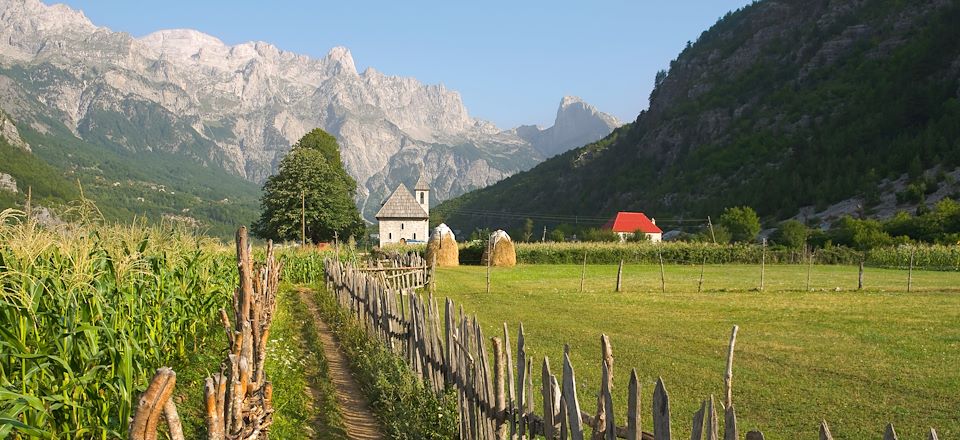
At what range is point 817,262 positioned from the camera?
42.9m

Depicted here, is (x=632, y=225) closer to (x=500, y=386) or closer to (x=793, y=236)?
(x=793, y=236)

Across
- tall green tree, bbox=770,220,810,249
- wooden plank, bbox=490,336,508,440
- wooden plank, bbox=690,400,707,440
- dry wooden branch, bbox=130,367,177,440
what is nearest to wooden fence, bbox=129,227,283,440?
dry wooden branch, bbox=130,367,177,440

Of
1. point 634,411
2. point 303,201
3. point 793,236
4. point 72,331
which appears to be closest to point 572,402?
point 634,411

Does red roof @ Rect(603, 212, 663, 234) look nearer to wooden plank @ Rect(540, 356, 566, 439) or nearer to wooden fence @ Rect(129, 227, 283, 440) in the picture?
wooden fence @ Rect(129, 227, 283, 440)

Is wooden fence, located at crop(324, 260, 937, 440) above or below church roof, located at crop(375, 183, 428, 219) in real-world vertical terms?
below

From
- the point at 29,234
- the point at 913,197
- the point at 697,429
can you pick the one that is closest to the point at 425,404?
the point at 29,234

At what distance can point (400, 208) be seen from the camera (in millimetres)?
63594

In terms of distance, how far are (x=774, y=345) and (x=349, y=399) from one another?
349 inches

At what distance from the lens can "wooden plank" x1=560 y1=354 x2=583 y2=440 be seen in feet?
14.2

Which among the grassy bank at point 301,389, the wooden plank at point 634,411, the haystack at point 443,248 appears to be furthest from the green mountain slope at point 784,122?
the wooden plank at point 634,411

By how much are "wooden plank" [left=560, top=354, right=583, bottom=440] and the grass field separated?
424 centimetres

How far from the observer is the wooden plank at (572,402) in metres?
4.34

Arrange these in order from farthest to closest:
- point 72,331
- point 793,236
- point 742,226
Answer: point 742,226, point 793,236, point 72,331

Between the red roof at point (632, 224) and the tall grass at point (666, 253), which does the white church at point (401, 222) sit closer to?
the tall grass at point (666, 253)
